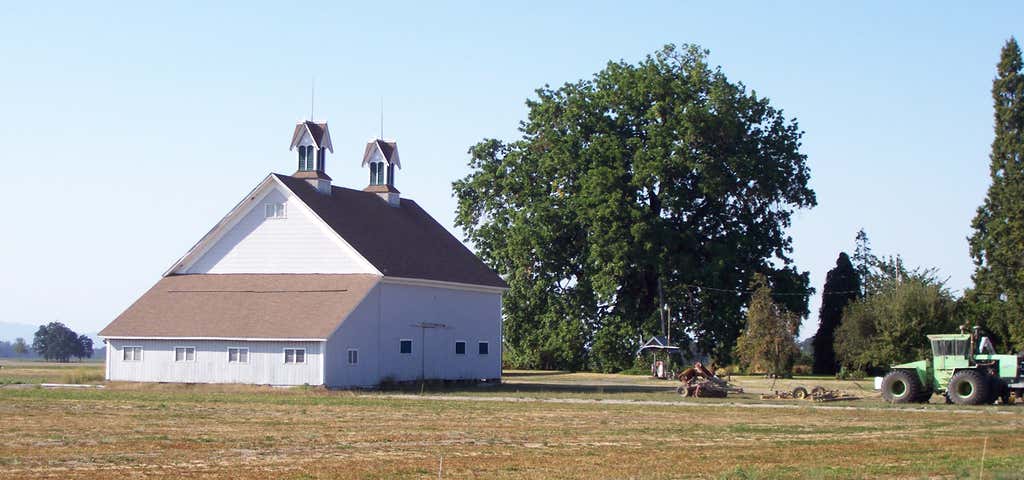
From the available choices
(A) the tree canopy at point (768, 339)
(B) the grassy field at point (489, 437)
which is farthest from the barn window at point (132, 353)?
(A) the tree canopy at point (768, 339)

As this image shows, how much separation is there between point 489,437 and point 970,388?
67.5 ft

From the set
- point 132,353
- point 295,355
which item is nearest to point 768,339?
point 295,355

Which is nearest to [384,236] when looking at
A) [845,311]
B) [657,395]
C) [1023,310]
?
[657,395]

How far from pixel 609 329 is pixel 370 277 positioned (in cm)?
2185

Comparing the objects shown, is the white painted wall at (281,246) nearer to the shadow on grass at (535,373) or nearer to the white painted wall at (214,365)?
the white painted wall at (214,365)

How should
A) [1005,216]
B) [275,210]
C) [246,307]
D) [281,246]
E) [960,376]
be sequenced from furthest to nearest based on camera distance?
[1005,216], [275,210], [281,246], [246,307], [960,376]

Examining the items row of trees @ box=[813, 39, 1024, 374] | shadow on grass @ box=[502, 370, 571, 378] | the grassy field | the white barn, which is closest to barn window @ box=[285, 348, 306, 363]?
the white barn

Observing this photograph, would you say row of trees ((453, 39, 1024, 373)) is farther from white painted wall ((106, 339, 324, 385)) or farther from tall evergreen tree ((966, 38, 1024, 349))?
white painted wall ((106, 339, 324, 385))

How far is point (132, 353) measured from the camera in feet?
172

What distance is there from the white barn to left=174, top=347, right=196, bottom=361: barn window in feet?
0.13

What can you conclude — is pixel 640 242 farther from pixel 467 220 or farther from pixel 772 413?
pixel 772 413

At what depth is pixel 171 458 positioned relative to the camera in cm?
2194

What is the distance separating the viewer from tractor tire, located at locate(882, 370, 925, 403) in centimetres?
4216

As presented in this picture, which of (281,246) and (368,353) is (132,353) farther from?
(368,353)
